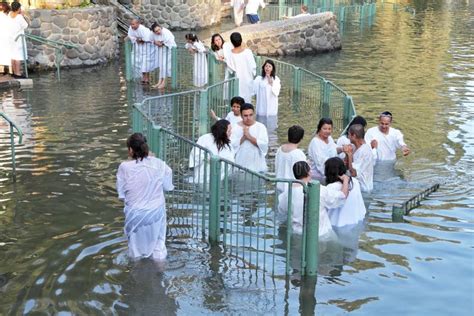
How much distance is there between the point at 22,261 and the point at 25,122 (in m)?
7.00

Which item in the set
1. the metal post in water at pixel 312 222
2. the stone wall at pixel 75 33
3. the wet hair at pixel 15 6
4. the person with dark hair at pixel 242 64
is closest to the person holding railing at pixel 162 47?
the stone wall at pixel 75 33

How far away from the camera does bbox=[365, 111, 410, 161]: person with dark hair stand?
41.9 ft

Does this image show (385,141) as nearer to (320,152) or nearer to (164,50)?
(320,152)

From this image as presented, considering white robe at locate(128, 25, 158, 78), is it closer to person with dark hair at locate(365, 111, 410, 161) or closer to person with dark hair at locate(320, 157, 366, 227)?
person with dark hair at locate(365, 111, 410, 161)

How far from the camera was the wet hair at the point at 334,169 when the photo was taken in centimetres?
938

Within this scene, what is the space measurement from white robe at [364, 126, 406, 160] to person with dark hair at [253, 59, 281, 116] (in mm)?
3332

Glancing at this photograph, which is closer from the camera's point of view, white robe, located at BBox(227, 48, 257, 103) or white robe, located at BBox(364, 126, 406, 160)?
white robe, located at BBox(364, 126, 406, 160)

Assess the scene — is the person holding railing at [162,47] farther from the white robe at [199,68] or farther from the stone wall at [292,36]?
the stone wall at [292,36]

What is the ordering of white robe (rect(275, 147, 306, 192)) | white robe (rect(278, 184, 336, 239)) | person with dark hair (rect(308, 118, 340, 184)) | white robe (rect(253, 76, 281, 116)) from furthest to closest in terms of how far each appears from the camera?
1. white robe (rect(253, 76, 281, 116))
2. person with dark hair (rect(308, 118, 340, 184))
3. white robe (rect(275, 147, 306, 192))
4. white robe (rect(278, 184, 336, 239))

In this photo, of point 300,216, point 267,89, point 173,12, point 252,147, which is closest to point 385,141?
point 252,147

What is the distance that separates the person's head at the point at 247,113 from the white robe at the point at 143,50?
26.2 ft

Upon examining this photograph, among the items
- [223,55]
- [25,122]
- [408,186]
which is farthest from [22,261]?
[223,55]

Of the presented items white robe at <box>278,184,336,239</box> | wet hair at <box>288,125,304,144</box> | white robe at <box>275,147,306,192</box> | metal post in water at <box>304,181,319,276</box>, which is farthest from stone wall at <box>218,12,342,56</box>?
metal post in water at <box>304,181,319,276</box>

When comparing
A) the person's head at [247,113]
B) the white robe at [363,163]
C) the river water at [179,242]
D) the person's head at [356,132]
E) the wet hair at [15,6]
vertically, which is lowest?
the river water at [179,242]
